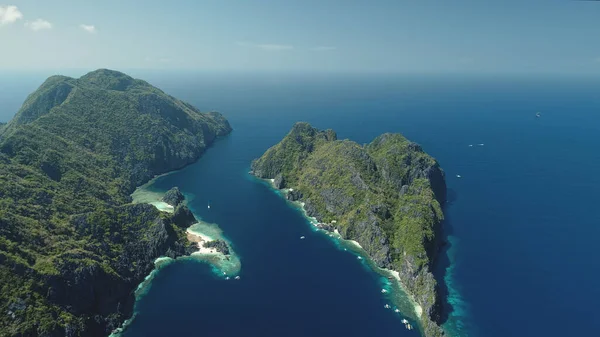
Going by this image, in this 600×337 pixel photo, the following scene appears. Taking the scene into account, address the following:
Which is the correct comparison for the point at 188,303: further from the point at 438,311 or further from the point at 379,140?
A: the point at 379,140

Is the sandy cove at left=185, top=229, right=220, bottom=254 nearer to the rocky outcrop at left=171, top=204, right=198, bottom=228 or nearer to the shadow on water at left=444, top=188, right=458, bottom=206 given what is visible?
the rocky outcrop at left=171, top=204, right=198, bottom=228

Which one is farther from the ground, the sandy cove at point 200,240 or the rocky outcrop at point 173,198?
the rocky outcrop at point 173,198

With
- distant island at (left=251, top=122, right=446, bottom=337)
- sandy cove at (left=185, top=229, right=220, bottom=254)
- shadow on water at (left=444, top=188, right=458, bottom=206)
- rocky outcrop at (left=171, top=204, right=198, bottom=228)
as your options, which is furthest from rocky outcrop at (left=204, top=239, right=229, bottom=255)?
shadow on water at (left=444, top=188, right=458, bottom=206)

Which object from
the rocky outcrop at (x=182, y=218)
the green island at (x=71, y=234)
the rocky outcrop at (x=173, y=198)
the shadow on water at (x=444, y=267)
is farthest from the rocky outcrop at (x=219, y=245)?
the shadow on water at (x=444, y=267)

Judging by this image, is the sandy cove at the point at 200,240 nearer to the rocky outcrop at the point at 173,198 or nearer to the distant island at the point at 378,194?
the rocky outcrop at the point at 173,198

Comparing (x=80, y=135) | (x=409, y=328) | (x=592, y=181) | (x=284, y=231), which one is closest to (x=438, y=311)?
(x=409, y=328)

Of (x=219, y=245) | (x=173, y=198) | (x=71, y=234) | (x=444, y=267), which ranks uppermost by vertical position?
(x=71, y=234)

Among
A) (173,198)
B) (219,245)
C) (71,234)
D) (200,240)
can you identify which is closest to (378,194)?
(219,245)

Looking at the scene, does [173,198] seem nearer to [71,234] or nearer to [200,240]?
[200,240]
